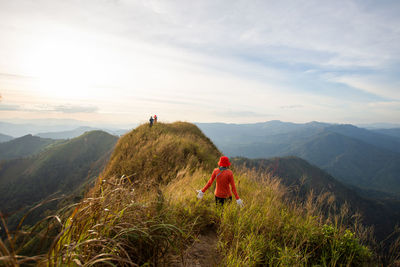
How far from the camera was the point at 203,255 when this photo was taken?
3.04 meters

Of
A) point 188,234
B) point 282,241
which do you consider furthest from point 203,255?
point 282,241

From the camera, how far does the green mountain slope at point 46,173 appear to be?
92675 millimetres

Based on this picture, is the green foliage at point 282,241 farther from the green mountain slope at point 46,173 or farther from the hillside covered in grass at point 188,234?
the green mountain slope at point 46,173

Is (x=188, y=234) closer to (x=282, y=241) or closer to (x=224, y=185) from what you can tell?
(x=282, y=241)

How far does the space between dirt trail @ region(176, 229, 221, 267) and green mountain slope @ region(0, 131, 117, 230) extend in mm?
97277

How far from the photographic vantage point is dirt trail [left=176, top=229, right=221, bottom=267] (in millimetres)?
2814

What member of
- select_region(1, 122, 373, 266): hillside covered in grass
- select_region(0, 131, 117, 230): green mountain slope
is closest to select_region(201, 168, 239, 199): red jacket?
select_region(1, 122, 373, 266): hillside covered in grass

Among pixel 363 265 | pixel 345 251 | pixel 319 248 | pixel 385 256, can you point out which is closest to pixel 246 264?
pixel 319 248

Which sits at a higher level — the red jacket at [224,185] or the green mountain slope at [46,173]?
the red jacket at [224,185]

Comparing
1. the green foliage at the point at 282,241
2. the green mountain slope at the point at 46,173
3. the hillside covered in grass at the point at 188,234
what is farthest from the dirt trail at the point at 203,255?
the green mountain slope at the point at 46,173

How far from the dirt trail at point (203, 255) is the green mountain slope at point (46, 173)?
3830 inches

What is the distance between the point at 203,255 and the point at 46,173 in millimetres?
140606

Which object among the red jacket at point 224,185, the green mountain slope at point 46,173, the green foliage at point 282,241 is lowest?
the green mountain slope at point 46,173

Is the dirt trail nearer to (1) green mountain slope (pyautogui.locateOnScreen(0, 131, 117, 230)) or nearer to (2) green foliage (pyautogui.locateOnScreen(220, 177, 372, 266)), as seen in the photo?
(2) green foliage (pyautogui.locateOnScreen(220, 177, 372, 266))
